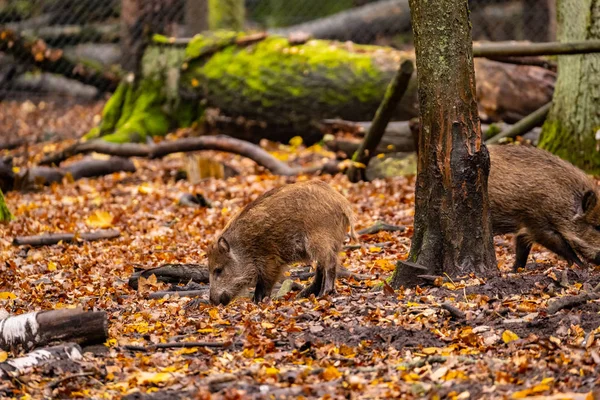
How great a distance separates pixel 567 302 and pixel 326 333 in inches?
59.0

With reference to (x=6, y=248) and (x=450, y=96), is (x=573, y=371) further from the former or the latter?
(x=6, y=248)

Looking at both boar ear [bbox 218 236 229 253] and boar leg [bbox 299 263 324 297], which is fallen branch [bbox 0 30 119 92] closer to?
boar ear [bbox 218 236 229 253]

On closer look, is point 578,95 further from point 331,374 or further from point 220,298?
point 331,374

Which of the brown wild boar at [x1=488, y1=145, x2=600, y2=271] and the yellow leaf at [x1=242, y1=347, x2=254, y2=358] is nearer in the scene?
the yellow leaf at [x1=242, y1=347, x2=254, y2=358]

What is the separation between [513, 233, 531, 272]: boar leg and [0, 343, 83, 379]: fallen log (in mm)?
3365

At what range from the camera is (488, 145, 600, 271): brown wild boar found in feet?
22.6

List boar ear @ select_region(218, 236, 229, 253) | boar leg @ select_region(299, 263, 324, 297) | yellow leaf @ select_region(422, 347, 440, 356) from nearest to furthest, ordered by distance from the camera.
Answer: yellow leaf @ select_region(422, 347, 440, 356)
boar leg @ select_region(299, 263, 324, 297)
boar ear @ select_region(218, 236, 229, 253)

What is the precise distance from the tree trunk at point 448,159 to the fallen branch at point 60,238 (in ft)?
13.0

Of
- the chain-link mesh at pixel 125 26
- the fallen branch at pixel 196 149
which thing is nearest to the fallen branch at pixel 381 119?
the fallen branch at pixel 196 149

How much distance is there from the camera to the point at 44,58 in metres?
16.3

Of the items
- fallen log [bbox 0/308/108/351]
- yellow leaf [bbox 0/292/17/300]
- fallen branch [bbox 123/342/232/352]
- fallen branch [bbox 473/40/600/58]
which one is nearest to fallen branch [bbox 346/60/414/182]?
fallen branch [bbox 473/40/600/58]

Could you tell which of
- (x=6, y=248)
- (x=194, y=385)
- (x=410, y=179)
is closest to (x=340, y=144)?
(x=410, y=179)

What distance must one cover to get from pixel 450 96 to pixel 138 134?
9.26 metres

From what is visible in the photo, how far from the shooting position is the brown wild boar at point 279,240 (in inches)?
270
